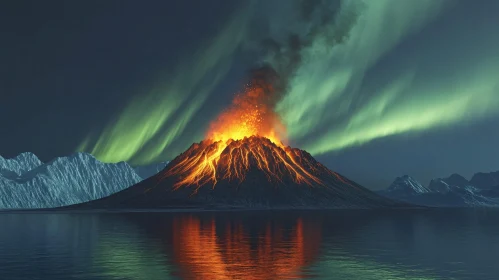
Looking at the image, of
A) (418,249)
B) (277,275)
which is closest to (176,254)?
(277,275)

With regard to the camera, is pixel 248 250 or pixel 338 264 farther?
pixel 248 250

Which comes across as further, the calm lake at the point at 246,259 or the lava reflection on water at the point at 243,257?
the calm lake at the point at 246,259

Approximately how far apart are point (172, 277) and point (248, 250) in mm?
28702

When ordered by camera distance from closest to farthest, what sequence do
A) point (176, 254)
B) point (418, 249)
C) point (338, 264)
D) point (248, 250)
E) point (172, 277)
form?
1. point (172, 277)
2. point (338, 264)
3. point (176, 254)
4. point (248, 250)
5. point (418, 249)

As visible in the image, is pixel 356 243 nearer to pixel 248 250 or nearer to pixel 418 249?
pixel 418 249

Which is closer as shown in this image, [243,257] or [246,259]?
[246,259]

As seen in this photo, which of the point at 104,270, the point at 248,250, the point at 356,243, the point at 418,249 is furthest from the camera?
the point at 356,243

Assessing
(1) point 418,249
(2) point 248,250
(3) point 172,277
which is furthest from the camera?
(1) point 418,249

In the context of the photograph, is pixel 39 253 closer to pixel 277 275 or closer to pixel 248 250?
pixel 248 250

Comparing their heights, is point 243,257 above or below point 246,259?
above

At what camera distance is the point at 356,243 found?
10006 centimetres

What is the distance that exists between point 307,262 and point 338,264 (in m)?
3.47

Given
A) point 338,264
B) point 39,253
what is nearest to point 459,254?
point 338,264

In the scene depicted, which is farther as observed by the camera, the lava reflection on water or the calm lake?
the calm lake
